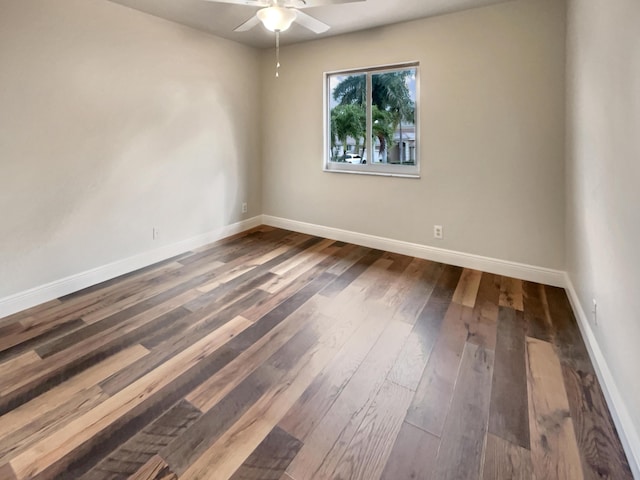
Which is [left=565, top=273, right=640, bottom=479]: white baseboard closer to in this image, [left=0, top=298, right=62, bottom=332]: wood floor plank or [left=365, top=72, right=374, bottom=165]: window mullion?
[left=365, top=72, right=374, bottom=165]: window mullion

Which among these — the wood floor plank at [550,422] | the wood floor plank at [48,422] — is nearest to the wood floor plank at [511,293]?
the wood floor plank at [550,422]

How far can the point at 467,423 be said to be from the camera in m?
1.50

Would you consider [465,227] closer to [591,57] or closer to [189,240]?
[591,57]

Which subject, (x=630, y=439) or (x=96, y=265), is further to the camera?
(x=96, y=265)

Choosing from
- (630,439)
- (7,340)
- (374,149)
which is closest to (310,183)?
(374,149)

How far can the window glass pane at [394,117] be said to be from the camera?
3496 millimetres

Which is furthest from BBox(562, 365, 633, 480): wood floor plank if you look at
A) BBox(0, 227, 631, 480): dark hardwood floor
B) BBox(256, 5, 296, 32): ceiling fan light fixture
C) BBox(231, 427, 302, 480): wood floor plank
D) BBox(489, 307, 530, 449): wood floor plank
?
BBox(256, 5, 296, 32): ceiling fan light fixture

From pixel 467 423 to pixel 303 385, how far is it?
796 millimetres

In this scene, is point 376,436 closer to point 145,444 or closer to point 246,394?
point 246,394

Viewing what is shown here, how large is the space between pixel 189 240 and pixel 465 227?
301 cm

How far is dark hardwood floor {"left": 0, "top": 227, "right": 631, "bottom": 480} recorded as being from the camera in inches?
52.3

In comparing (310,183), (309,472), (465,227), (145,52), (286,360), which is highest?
(145,52)

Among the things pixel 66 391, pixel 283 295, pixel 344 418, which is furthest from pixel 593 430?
pixel 66 391

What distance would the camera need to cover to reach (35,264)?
8.54 feet
